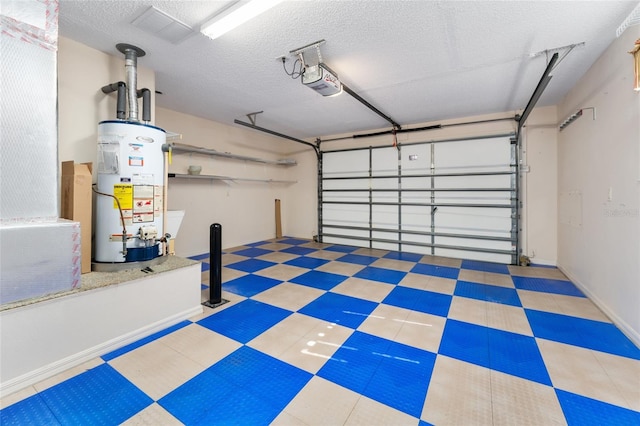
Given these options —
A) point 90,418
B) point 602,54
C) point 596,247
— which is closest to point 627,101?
point 602,54

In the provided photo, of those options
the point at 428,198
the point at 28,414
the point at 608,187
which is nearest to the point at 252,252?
the point at 428,198

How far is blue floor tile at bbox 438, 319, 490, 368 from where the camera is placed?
2.33 m

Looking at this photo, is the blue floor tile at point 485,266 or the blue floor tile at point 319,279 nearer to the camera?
the blue floor tile at point 319,279

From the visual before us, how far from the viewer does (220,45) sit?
3041 mm

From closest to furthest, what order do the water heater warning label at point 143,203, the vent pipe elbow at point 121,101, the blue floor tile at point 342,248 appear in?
the water heater warning label at point 143,203, the vent pipe elbow at point 121,101, the blue floor tile at point 342,248

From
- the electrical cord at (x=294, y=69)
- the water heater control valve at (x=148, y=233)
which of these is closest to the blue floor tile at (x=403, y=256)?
the electrical cord at (x=294, y=69)

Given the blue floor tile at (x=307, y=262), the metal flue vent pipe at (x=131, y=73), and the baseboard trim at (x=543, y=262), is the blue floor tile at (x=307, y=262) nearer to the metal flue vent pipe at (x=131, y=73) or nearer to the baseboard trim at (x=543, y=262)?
the metal flue vent pipe at (x=131, y=73)

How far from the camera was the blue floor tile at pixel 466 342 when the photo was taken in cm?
233

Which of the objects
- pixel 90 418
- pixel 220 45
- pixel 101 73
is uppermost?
pixel 220 45

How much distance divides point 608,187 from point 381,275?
3.14 meters

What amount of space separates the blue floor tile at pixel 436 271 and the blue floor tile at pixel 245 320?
2.87 meters

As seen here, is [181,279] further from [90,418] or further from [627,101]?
[627,101]

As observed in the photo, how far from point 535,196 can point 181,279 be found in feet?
21.1

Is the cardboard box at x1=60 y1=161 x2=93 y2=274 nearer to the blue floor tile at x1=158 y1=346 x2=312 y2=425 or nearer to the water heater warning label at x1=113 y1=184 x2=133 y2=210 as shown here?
the water heater warning label at x1=113 y1=184 x2=133 y2=210
